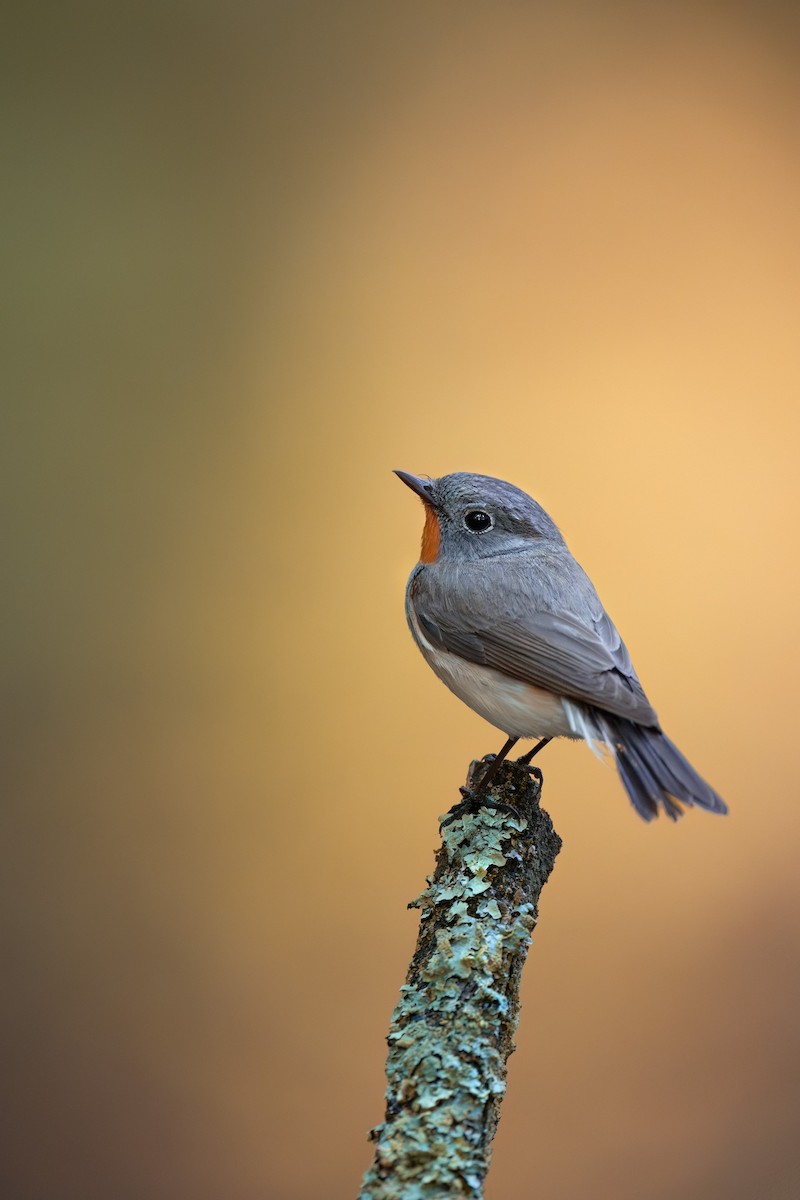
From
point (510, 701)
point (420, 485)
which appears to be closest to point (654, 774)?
point (510, 701)

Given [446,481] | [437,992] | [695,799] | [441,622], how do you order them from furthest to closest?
[446,481] → [441,622] → [695,799] → [437,992]

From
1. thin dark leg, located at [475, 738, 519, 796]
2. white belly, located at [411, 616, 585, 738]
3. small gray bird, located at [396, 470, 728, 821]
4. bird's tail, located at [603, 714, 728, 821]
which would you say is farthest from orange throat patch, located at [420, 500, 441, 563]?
bird's tail, located at [603, 714, 728, 821]

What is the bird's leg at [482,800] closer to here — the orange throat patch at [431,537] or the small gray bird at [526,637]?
the small gray bird at [526,637]

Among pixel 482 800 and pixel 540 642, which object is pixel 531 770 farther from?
pixel 540 642

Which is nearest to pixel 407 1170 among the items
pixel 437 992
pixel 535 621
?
pixel 437 992

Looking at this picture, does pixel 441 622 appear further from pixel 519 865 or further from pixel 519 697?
pixel 519 865

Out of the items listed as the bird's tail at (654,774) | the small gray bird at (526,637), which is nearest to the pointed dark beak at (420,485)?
the small gray bird at (526,637)
